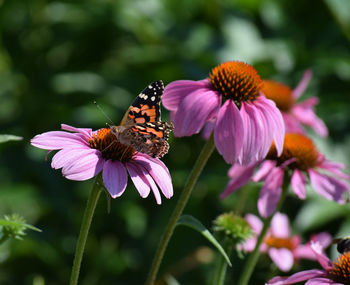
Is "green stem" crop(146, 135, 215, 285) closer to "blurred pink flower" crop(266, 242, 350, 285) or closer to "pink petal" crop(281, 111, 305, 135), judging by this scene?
"blurred pink flower" crop(266, 242, 350, 285)

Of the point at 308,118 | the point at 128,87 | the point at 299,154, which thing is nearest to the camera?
the point at 299,154

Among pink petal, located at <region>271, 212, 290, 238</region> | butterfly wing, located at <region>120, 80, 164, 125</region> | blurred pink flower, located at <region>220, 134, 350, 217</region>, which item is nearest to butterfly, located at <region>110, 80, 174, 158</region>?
butterfly wing, located at <region>120, 80, 164, 125</region>

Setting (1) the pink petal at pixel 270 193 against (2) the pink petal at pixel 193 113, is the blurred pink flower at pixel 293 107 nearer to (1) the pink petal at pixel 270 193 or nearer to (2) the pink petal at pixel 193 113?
(1) the pink petal at pixel 270 193

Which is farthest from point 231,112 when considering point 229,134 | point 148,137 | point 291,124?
point 291,124

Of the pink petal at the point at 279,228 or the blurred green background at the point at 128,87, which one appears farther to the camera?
the blurred green background at the point at 128,87

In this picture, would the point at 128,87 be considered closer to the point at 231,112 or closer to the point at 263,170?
the point at 263,170

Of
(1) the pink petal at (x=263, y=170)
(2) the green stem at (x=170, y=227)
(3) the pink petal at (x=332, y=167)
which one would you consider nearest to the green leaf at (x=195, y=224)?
(2) the green stem at (x=170, y=227)
